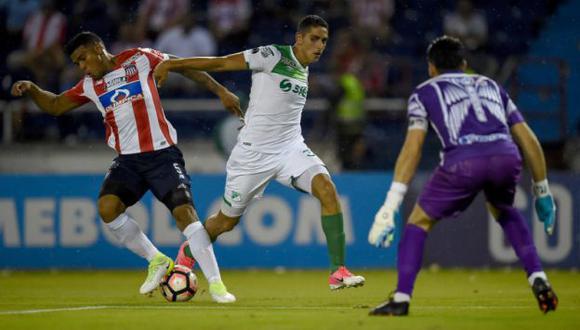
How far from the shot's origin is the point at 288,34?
18.5m

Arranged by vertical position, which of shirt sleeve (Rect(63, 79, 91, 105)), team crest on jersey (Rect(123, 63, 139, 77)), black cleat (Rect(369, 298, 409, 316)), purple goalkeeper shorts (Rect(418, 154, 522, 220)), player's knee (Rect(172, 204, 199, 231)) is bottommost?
black cleat (Rect(369, 298, 409, 316))

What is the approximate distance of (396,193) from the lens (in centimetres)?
810

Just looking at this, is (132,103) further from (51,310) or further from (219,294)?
(51,310)

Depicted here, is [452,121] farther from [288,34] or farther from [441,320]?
[288,34]

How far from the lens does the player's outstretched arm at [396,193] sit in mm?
8031

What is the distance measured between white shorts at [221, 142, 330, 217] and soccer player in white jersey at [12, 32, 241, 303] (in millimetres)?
471

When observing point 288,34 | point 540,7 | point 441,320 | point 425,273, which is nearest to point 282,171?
point 441,320

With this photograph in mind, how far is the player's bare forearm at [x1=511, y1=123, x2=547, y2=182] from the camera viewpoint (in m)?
8.32

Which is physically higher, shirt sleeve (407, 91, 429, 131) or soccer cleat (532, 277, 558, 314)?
shirt sleeve (407, 91, 429, 131)

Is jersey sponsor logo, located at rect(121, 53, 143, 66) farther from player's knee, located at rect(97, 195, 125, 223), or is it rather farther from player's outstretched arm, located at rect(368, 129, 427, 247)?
player's outstretched arm, located at rect(368, 129, 427, 247)

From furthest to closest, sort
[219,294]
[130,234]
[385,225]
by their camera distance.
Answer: [130,234] < [219,294] < [385,225]

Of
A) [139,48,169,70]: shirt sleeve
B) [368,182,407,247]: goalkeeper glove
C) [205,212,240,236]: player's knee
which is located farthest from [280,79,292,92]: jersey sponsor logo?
[368,182,407,247]: goalkeeper glove

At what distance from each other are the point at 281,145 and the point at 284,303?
151 centimetres

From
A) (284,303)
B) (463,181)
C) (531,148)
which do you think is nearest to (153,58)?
(284,303)
